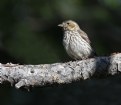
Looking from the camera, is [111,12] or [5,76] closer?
[5,76]

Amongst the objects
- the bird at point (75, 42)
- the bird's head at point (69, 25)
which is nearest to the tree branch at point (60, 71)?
the bird at point (75, 42)

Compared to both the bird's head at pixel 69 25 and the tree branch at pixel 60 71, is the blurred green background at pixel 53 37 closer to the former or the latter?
the bird's head at pixel 69 25

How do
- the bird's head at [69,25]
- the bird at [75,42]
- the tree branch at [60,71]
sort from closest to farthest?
1. the tree branch at [60,71]
2. the bird at [75,42]
3. the bird's head at [69,25]

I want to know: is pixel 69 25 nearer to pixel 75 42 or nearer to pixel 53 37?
pixel 53 37

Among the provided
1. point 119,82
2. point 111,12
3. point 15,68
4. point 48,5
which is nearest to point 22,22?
point 48,5

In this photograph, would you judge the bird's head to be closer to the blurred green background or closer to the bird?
the bird

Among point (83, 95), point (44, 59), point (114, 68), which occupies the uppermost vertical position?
point (83, 95)

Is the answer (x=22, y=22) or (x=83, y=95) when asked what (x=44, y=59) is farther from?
(x=83, y=95)

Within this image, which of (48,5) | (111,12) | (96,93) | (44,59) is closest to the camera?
(44,59)
